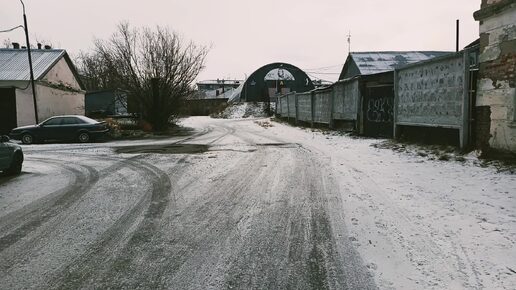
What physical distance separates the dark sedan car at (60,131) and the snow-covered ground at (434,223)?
14.1 m

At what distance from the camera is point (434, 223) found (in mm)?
4754

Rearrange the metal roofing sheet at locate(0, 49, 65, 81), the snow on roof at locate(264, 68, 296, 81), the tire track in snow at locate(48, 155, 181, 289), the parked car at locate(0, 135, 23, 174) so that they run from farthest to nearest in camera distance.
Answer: the snow on roof at locate(264, 68, 296, 81), the metal roofing sheet at locate(0, 49, 65, 81), the parked car at locate(0, 135, 23, 174), the tire track in snow at locate(48, 155, 181, 289)

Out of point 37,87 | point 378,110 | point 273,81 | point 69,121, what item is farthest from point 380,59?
point 69,121

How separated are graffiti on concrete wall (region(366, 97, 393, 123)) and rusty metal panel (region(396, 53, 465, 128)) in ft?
3.16

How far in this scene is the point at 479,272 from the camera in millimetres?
3404

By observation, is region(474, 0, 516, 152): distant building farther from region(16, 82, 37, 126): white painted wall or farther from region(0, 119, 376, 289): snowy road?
region(16, 82, 37, 126): white painted wall

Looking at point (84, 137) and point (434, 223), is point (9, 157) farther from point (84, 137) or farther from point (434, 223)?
point (84, 137)

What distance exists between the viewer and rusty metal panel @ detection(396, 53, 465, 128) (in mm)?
9328

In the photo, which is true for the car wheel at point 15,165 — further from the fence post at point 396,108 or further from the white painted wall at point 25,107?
the white painted wall at point 25,107

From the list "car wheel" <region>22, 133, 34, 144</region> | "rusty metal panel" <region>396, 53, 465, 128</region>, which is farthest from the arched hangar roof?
"rusty metal panel" <region>396, 53, 465, 128</region>

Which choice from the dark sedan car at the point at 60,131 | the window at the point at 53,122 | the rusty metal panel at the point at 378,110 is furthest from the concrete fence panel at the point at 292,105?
the window at the point at 53,122

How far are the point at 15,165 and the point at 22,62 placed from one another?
20.9 m

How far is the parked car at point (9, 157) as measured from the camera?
8.88m

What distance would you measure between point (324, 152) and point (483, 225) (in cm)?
751
